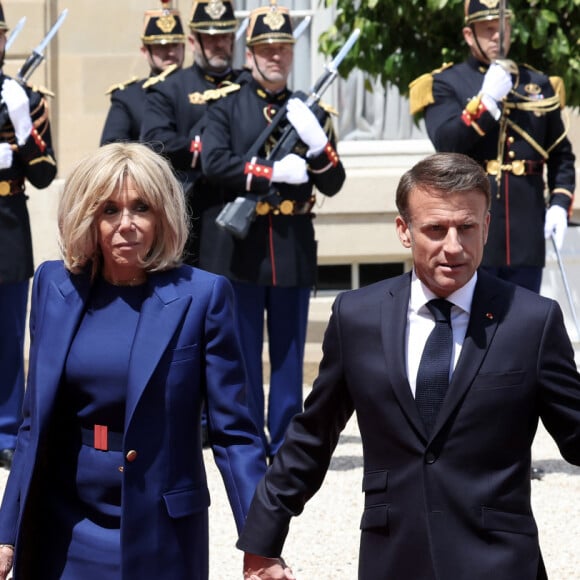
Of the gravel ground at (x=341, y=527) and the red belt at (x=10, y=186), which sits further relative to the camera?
the red belt at (x=10, y=186)

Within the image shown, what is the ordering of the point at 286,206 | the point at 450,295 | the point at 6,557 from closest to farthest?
the point at 450,295 → the point at 6,557 → the point at 286,206

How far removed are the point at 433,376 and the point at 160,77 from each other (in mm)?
5209

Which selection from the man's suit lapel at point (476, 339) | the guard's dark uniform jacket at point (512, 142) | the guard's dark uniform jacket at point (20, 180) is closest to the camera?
the man's suit lapel at point (476, 339)

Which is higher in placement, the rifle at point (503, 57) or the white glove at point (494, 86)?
the rifle at point (503, 57)

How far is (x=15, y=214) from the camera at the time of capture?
8180 millimetres

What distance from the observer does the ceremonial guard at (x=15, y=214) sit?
7.98 meters

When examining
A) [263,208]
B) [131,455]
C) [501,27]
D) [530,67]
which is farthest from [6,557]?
[530,67]

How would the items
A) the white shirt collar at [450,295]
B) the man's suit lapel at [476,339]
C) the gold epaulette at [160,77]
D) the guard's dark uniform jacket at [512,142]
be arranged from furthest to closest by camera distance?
the gold epaulette at [160,77]
the guard's dark uniform jacket at [512,142]
the white shirt collar at [450,295]
the man's suit lapel at [476,339]

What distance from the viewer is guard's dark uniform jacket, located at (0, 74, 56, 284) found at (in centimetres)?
803

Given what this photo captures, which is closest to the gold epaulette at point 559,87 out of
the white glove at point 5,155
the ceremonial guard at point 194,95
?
the ceremonial guard at point 194,95

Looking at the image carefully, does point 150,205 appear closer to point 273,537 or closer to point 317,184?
Result: point 273,537

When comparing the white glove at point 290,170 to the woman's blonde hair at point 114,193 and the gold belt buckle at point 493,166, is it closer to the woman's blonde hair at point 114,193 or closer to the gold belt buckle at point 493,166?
the gold belt buckle at point 493,166

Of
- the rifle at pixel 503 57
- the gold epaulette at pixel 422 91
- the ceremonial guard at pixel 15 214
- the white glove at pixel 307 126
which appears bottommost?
the ceremonial guard at pixel 15 214

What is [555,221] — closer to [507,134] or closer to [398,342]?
[507,134]
